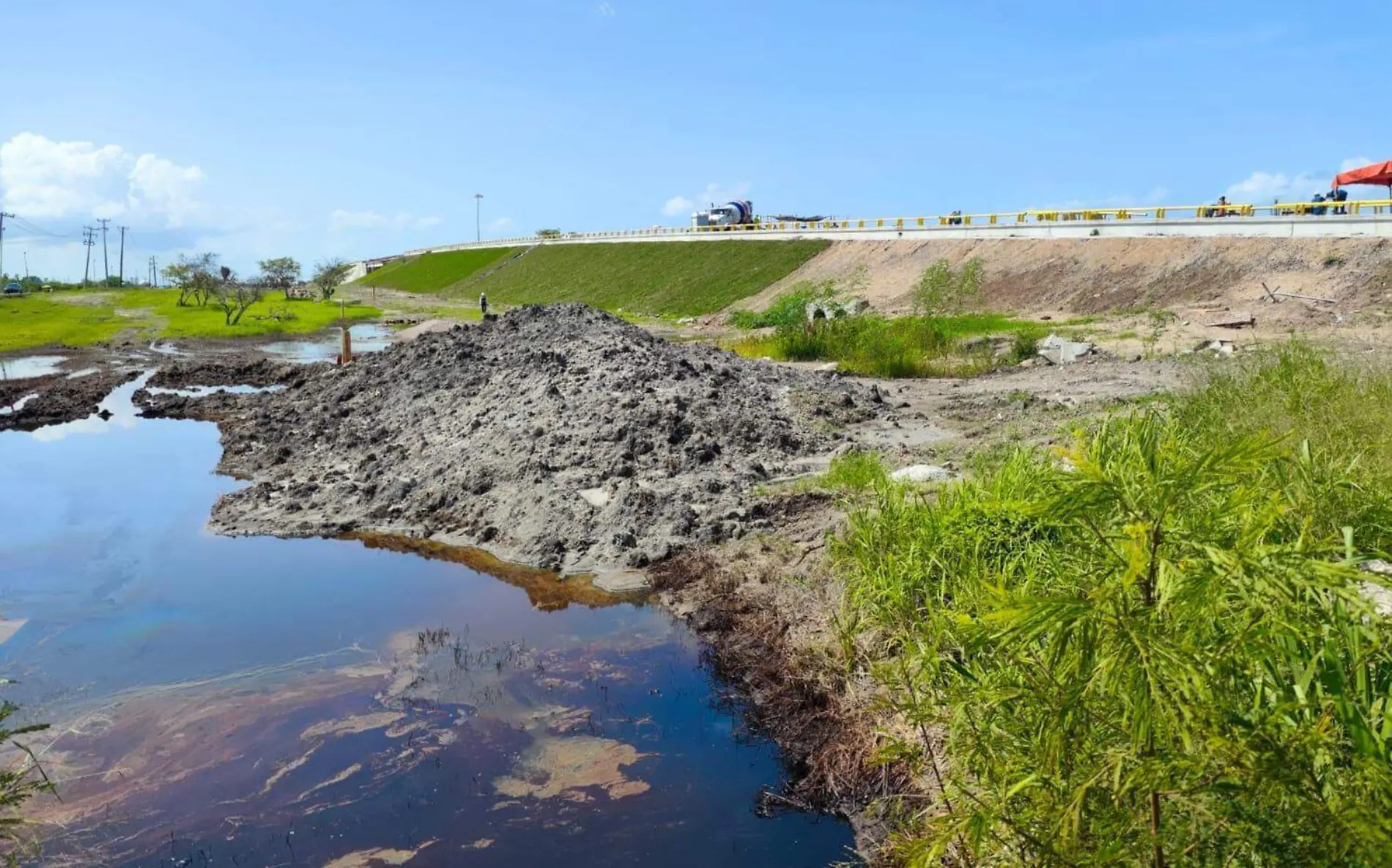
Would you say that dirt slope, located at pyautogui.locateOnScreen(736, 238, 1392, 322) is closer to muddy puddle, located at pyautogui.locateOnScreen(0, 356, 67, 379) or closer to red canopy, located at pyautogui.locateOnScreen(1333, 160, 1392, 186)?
red canopy, located at pyautogui.locateOnScreen(1333, 160, 1392, 186)

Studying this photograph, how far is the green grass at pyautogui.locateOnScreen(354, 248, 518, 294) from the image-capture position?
91.2 m

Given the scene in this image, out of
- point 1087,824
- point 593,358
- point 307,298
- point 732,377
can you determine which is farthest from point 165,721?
point 307,298

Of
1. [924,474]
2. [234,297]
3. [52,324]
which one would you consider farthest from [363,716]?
[234,297]

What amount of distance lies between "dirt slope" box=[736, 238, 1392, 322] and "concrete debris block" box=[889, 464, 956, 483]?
66.4 feet

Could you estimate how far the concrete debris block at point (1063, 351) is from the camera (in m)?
25.3

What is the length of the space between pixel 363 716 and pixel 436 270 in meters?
93.7

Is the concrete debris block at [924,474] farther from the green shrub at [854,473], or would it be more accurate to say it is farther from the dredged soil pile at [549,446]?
the dredged soil pile at [549,446]

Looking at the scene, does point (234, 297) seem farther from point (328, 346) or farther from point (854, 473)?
point (854, 473)

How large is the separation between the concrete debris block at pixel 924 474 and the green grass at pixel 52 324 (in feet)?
148

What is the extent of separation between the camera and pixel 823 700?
8453mm

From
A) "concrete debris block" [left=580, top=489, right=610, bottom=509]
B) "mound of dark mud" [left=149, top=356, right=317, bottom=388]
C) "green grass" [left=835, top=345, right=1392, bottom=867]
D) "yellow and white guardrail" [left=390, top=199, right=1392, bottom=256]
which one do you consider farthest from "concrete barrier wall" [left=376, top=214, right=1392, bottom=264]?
"green grass" [left=835, top=345, right=1392, bottom=867]

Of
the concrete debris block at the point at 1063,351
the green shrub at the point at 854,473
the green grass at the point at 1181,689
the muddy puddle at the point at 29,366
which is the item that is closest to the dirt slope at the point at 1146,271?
the concrete debris block at the point at 1063,351

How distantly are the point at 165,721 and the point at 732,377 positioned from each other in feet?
41.8

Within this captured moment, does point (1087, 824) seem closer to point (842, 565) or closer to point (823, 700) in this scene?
point (823, 700)
